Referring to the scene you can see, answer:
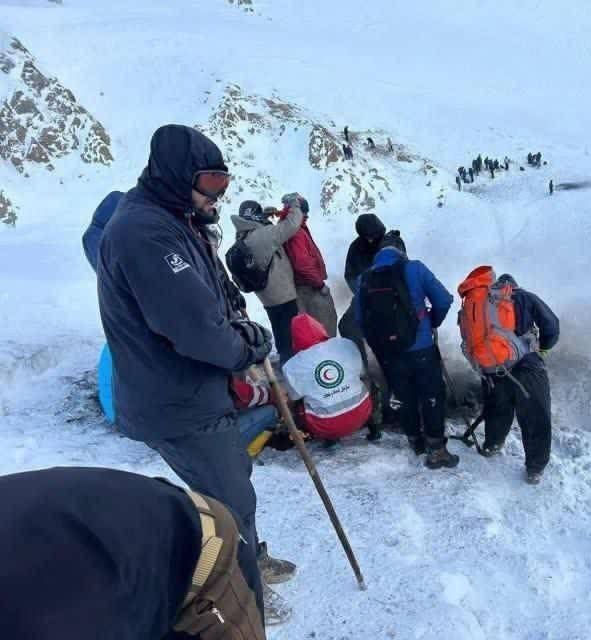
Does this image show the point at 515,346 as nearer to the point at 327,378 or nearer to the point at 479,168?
the point at 327,378

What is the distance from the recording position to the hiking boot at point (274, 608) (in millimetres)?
3324

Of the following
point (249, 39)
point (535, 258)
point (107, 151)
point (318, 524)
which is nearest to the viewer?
point (318, 524)

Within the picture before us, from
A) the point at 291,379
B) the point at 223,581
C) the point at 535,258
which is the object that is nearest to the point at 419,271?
the point at 291,379

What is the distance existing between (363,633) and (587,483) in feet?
8.01

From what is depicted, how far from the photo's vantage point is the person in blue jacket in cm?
486

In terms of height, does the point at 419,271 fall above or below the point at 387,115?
below

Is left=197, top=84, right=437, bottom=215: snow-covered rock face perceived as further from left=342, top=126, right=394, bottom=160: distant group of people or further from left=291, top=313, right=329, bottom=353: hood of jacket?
left=291, top=313, right=329, bottom=353: hood of jacket

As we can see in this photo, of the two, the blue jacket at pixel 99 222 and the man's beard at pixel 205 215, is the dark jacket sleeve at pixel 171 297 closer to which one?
the man's beard at pixel 205 215

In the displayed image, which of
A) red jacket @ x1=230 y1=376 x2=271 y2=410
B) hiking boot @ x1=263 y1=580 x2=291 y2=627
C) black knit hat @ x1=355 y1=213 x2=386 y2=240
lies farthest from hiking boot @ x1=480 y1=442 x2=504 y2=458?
hiking boot @ x1=263 y1=580 x2=291 y2=627

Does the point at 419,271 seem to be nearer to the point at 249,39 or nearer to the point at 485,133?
the point at 485,133

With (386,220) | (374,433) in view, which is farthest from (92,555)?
(386,220)

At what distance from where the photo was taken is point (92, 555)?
1.10 metres

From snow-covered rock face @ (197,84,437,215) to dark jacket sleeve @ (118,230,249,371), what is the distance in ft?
43.7

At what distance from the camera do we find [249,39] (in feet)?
91.8
